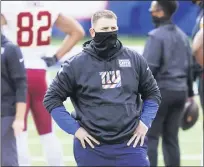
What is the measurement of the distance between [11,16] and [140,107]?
7.19 feet

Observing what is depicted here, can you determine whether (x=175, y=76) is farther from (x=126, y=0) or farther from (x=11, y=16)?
(x=126, y=0)

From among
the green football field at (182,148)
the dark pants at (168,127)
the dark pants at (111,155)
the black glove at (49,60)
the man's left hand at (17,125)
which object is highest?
the dark pants at (111,155)

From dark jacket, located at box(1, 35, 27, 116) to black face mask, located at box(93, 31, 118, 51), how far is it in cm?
128

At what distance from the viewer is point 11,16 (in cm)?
663

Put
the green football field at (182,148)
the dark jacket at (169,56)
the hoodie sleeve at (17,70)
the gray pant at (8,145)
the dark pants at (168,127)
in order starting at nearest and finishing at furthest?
the hoodie sleeve at (17,70) → the gray pant at (8,145) → the dark jacket at (169,56) → the dark pants at (168,127) → the green football field at (182,148)

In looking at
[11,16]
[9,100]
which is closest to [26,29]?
[11,16]

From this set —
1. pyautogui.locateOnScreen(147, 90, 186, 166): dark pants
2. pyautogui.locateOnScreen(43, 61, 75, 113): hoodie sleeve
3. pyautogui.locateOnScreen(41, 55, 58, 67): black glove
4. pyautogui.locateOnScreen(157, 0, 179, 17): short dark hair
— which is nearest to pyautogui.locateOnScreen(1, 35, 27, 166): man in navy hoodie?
pyautogui.locateOnScreen(41, 55, 58, 67): black glove

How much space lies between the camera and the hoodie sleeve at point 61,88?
15.4 feet

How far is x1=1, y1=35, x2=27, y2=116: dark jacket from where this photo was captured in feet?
19.1

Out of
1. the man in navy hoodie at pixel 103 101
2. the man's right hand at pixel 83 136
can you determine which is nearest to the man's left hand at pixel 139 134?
the man in navy hoodie at pixel 103 101

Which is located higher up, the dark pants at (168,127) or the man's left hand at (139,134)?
the man's left hand at (139,134)

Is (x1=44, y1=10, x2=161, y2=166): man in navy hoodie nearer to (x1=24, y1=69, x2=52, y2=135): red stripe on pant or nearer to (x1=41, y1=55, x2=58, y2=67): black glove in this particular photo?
(x1=24, y1=69, x2=52, y2=135): red stripe on pant

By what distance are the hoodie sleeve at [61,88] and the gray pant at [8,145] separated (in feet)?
4.23

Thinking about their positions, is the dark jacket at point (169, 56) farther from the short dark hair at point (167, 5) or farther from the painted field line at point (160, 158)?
the painted field line at point (160, 158)
